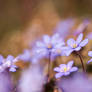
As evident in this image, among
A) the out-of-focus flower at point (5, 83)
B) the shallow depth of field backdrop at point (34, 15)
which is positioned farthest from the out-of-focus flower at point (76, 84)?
the shallow depth of field backdrop at point (34, 15)

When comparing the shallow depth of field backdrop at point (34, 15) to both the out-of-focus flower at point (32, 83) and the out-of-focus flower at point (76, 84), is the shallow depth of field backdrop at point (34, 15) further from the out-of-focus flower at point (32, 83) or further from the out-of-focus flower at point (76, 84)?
the out-of-focus flower at point (76, 84)

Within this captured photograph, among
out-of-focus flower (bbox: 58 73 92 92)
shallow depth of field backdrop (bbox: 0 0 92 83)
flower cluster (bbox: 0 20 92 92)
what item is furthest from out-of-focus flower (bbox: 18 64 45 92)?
shallow depth of field backdrop (bbox: 0 0 92 83)

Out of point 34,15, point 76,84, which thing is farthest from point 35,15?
point 76,84

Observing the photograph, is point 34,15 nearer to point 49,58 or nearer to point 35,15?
point 35,15

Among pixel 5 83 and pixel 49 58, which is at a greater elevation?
pixel 49 58

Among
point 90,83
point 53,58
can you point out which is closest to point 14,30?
point 53,58

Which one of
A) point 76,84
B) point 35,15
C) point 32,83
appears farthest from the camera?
point 35,15

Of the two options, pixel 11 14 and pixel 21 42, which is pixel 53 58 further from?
pixel 11 14
